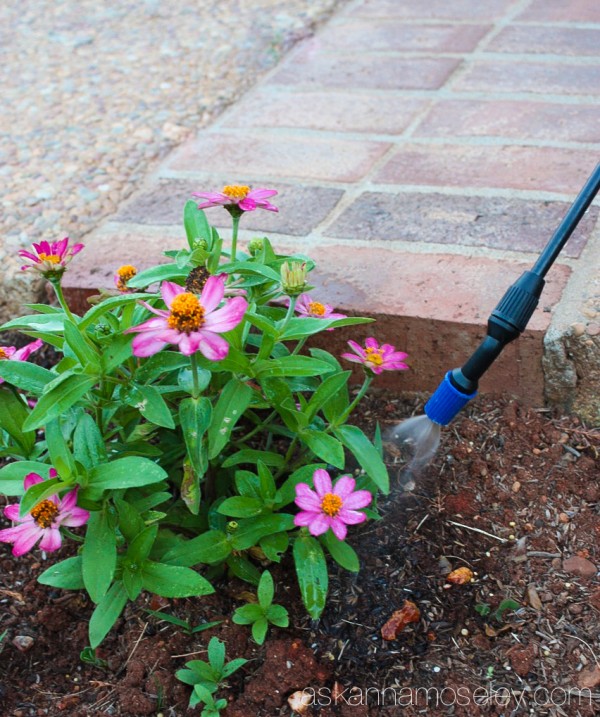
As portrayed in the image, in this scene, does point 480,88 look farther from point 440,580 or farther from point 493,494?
point 440,580

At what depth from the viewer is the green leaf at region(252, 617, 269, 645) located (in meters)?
1.34

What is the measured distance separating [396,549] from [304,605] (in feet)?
0.65

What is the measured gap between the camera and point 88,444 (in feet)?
4.32

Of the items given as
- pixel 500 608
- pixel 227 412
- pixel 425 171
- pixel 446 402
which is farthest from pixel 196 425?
pixel 425 171

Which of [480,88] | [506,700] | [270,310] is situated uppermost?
[270,310]

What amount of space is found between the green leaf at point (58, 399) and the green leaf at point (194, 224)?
0.32 m

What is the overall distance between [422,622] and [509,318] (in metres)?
0.50

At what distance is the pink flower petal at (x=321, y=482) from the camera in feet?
4.32

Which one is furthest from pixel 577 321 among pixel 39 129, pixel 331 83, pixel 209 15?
pixel 209 15

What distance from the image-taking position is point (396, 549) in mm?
1517

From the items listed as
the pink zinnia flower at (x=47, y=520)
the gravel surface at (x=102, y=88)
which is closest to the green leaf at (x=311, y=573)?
the pink zinnia flower at (x=47, y=520)

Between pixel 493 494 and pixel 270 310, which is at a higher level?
pixel 270 310

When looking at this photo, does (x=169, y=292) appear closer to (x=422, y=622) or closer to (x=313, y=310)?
(x=313, y=310)

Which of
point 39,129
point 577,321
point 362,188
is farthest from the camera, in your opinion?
point 39,129
